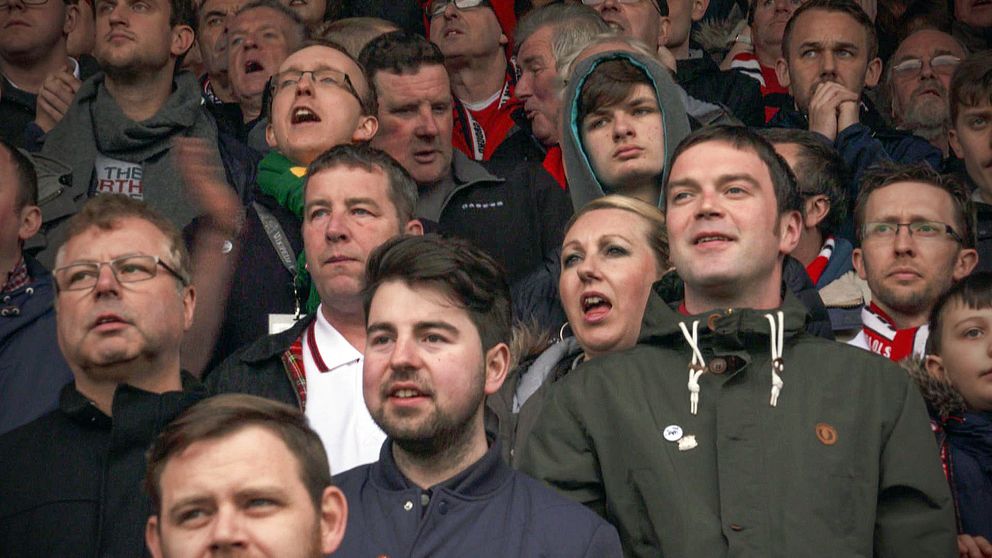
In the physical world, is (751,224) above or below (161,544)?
above

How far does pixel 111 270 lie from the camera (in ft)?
19.8

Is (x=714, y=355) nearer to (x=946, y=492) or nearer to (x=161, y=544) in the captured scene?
(x=946, y=492)

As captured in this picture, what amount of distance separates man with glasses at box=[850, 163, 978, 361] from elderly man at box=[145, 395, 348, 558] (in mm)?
2873

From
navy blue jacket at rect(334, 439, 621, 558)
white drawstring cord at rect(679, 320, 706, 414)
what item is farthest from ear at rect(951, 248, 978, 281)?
navy blue jacket at rect(334, 439, 621, 558)

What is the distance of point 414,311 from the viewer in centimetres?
547

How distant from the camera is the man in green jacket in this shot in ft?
17.3

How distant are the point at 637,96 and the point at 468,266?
1.97 meters

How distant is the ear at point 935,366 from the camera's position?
6.29 m

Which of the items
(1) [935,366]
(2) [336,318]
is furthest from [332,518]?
(1) [935,366]

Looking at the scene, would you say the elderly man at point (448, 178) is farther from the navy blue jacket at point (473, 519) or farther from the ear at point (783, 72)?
the navy blue jacket at point (473, 519)

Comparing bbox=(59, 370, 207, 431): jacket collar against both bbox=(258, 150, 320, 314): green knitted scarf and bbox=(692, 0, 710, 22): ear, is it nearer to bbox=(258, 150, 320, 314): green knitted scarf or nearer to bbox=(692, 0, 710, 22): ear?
bbox=(258, 150, 320, 314): green knitted scarf

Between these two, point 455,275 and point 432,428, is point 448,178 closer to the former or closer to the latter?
point 455,275

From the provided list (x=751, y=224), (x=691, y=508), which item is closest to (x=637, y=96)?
(x=751, y=224)

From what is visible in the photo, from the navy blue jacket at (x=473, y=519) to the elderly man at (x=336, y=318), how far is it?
0.91 meters
